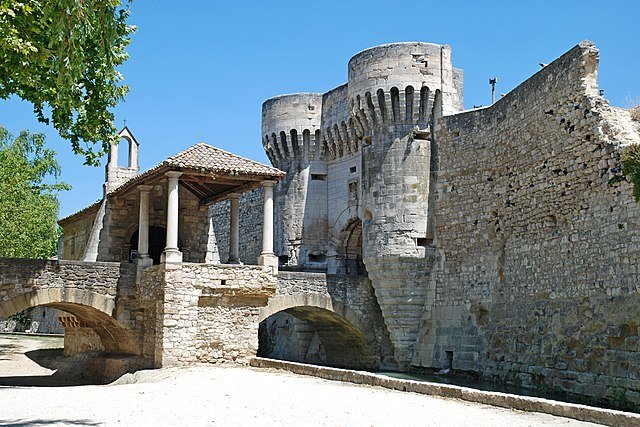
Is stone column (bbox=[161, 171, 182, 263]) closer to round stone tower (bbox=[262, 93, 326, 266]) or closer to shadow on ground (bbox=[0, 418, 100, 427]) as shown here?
round stone tower (bbox=[262, 93, 326, 266])

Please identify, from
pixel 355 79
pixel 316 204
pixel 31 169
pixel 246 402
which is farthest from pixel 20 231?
pixel 246 402

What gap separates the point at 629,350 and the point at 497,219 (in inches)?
242

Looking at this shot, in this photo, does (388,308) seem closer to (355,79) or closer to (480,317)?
(480,317)

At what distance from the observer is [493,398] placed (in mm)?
11977

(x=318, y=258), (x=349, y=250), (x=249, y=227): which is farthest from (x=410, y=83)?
(x=249, y=227)

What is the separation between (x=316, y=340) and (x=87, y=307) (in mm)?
9240

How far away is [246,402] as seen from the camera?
12508 millimetres

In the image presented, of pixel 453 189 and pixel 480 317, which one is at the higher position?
pixel 453 189

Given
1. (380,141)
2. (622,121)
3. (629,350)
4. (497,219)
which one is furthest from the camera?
(380,141)

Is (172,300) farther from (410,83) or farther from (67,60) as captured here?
(67,60)

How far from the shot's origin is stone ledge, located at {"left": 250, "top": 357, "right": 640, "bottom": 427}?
32.7ft

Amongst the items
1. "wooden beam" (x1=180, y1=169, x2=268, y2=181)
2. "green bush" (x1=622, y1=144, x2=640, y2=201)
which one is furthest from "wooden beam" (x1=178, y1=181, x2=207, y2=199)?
"green bush" (x1=622, y1=144, x2=640, y2=201)

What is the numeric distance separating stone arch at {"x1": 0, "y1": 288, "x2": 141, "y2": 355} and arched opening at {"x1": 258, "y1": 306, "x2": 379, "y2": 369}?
5010 mm

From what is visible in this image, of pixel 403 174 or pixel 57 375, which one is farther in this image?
pixel 57 375
